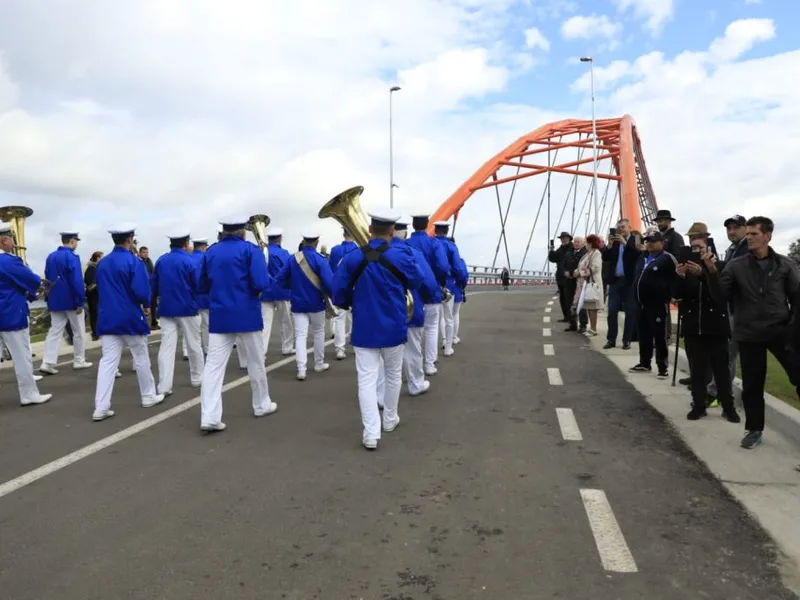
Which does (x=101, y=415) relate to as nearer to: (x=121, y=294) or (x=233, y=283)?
(x=121, y=294)

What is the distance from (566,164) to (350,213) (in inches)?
2085

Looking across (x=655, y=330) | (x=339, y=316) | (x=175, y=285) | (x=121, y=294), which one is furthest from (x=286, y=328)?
(x=655, y=330)

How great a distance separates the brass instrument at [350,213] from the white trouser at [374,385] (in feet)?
4.54

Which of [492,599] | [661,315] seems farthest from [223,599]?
[661,315]

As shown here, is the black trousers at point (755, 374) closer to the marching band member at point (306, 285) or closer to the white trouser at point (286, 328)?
the marching band member at point (306, 285)

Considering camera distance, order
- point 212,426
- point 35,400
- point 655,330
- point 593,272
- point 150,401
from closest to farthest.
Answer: point 212,426
point 150,401
point 35,400
point 655,330
point 593,272

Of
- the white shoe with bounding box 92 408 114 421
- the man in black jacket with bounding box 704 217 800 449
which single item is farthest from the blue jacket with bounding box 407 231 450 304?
the white shoe with bounding box 92 408 114 421

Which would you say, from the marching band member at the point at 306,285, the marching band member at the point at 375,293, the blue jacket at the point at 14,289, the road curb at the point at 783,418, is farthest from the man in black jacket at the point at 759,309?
the blue jacket at the point at 14,289

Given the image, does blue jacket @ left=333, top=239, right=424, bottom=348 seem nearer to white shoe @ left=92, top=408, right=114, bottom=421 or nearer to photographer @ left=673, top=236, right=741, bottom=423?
photographer @ left=673, top=236, right=741, bottom=423

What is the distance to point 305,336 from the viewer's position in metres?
8.93

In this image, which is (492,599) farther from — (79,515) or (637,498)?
(79,515)

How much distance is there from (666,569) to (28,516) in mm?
3586

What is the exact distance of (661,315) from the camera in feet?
27.5

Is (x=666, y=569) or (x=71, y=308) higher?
(x=71, y=308)
